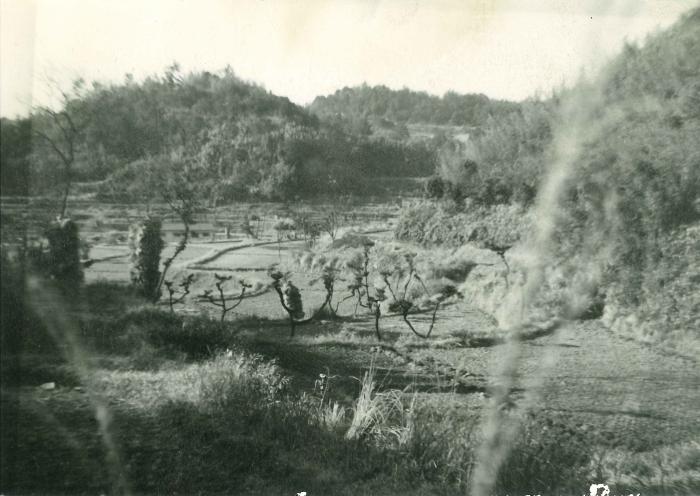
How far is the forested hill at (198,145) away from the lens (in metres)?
3.99

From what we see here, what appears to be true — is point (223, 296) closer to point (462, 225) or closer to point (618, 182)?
point (462, 225)

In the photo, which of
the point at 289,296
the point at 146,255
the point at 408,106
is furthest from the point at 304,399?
the point at 408,106

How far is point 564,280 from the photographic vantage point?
14.7 feet

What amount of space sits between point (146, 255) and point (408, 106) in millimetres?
2397

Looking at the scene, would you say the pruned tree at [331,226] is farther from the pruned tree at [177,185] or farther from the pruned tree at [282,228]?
the pruned tree at [177,185]

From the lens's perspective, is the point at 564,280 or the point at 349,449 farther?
the point at 564,280

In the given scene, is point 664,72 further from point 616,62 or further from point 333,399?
point 333,399

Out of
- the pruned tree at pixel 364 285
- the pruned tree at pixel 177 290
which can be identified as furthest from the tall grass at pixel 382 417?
the pruned tree at pixel 177 290

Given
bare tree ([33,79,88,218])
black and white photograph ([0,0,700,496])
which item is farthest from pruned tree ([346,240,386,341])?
bare tree ([33,79,88,218])

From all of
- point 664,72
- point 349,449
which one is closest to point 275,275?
point 349,449

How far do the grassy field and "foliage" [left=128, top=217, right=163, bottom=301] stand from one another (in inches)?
3.7

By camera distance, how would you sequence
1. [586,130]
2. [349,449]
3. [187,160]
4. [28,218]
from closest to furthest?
1. [349,449]
2. [28,218]
3. [187,160]
4. [586,130]

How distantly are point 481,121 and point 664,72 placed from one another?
1538 mm

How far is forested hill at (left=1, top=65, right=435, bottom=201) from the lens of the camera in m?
3.99
